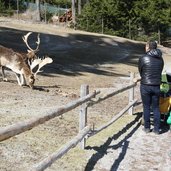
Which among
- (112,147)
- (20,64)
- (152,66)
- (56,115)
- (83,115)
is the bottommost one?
(112,147)

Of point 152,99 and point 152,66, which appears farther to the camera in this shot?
point 152,99

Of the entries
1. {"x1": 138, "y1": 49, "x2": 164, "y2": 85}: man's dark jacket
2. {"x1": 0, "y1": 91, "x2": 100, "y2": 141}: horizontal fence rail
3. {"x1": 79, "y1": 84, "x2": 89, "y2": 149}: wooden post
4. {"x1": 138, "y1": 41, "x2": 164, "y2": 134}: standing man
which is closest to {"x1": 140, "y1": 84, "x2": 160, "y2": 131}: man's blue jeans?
{"x1": 138, "y1": 41, "x2": 164, "y2": 134}: standing man

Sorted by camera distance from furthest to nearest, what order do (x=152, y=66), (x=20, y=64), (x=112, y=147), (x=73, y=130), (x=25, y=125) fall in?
1. (x=20, y=64)
2. (x=152, y=66)
3. (x=73, y=130)
4. (x=112, y=147)
5. (x=25, y=125)

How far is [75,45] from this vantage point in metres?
36.4

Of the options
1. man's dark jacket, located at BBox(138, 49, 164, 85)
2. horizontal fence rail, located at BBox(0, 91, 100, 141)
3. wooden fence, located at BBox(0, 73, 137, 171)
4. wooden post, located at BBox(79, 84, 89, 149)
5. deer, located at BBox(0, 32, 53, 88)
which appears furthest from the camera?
deer, located at BBox(0, 32, 53, 88)

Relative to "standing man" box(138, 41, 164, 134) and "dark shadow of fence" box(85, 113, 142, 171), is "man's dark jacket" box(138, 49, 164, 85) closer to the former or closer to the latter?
"standing man" box(138, 41, 164, 134)

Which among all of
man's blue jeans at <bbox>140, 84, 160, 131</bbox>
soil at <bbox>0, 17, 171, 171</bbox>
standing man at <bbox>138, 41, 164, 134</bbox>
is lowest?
soil at <bbox>0, 17, 171, 171</bbox>

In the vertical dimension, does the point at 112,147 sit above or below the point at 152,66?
below

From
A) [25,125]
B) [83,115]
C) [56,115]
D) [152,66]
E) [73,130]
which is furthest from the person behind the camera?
[152,66]

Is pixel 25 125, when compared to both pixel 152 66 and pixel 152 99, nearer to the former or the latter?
pixel 152 66

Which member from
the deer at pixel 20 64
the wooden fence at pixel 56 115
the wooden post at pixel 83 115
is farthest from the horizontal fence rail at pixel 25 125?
the deer at pixel 20 64

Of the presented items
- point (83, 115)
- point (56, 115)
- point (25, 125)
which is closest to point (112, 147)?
point (83, 115)

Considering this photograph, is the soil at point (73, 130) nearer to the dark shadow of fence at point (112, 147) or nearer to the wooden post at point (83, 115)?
the dark shadow of fence at point (112, 147)

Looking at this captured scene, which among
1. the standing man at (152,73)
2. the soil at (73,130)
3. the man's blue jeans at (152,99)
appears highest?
the standing man at (152,73)
